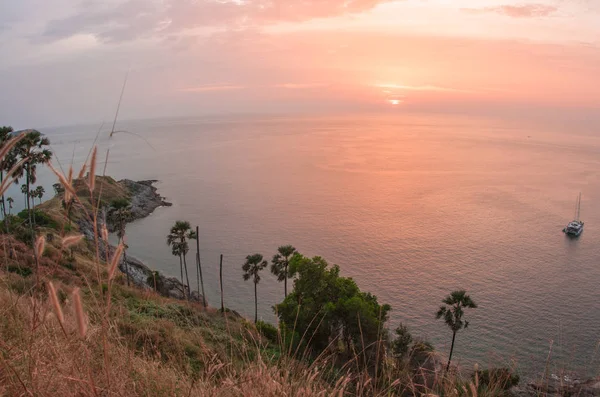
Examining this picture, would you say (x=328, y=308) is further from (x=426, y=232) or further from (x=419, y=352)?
(x=426, y=232)

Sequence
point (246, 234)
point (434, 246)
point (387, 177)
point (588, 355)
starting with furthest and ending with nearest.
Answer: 1. point (387, 177)
2. point (246, 234)
3. point (434, 246)
4. point (588, 355)

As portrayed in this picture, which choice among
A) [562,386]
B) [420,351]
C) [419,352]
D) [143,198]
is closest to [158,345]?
[419,352]

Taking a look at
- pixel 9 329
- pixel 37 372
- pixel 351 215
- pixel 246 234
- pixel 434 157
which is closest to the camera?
pixel 37 372

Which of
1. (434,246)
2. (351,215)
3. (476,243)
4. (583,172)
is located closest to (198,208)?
(351,215)

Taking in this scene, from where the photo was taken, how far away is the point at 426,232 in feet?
162

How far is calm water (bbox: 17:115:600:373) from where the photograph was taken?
30234mm

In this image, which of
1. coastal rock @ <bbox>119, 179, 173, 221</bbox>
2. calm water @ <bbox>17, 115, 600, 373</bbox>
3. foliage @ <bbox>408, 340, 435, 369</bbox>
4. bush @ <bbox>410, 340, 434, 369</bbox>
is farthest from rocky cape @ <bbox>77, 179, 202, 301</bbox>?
foliage @ <bbox>408, 340, 435, 369</bbox>

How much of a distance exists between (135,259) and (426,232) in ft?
115

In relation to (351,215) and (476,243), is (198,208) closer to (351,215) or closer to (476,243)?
(351,215)

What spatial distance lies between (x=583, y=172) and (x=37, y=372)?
339 feet

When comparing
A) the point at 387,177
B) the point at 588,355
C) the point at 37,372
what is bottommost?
the point at 588,355

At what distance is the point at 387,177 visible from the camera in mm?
81875

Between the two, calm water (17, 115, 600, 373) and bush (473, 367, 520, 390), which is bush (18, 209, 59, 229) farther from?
bush (473, 367, 520, 390)

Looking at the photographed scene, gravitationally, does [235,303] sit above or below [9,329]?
below
